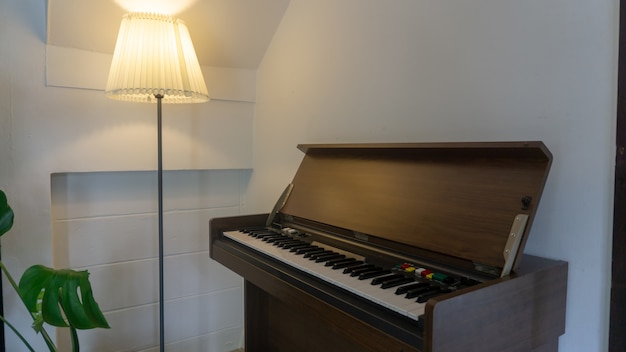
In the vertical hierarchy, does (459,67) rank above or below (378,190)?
above

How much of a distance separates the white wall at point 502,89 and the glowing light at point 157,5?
1.84 ft

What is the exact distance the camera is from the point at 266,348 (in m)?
1.97

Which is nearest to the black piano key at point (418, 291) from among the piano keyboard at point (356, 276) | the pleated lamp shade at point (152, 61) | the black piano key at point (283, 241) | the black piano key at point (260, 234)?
the piano keyboard at point (356, 276)

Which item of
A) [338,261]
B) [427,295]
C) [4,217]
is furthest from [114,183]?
[427,295]

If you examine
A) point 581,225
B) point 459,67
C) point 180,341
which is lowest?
point 180,341

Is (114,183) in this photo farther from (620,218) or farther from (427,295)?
(620,218)

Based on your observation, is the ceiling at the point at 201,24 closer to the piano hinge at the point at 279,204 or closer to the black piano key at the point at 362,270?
the piano hinge at the point at 279,204

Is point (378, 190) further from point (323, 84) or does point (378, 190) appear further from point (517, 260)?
point (323, 84)

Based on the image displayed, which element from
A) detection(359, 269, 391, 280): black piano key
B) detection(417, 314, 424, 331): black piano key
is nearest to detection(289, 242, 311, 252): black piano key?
detection(359, 269, 391, 280): black piano key

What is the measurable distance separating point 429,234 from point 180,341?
5.64 feet

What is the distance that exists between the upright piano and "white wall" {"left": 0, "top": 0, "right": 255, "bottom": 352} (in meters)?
0.76

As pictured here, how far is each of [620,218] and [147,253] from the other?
199 cm

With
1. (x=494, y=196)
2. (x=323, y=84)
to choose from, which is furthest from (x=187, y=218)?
(x=494, y=196)

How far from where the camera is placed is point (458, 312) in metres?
0.77
